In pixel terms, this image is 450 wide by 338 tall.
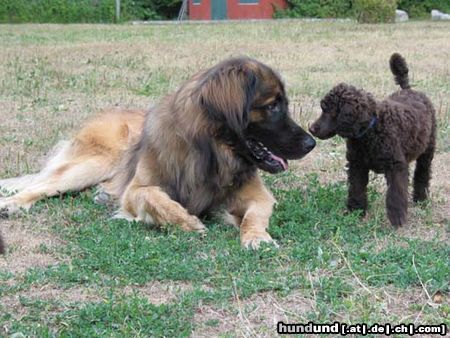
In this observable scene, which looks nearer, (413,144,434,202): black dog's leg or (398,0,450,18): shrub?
(413,144,434,202): black dog's leg

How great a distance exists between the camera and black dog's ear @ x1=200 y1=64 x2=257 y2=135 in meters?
4.71

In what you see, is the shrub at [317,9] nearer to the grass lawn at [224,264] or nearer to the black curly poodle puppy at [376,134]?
the grass lawn at [224,264]

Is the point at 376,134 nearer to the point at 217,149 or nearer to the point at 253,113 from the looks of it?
the point at 253,113

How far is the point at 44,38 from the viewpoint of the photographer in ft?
67.8

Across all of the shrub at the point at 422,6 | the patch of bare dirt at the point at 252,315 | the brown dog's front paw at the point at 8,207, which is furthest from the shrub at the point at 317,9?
the patch of bare dirt at the point at 252,315

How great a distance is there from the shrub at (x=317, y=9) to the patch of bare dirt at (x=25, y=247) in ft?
108

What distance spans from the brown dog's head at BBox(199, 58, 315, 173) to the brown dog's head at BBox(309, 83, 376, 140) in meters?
0.18

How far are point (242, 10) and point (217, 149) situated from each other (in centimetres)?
3228

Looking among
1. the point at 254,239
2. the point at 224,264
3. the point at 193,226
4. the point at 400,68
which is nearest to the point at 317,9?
the point at 400,68

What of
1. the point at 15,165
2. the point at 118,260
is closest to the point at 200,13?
the point at 15,165

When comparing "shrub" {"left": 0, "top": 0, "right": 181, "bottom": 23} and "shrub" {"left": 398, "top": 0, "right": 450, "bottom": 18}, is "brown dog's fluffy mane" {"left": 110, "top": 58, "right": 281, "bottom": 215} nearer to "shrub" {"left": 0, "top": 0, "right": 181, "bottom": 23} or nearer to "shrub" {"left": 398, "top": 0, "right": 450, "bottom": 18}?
"shrub" {"left": 0, "top": 0, "right": 181, "bottom": 23}

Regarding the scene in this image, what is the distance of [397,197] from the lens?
4770 mm

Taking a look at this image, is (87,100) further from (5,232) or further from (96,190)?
(5,232)

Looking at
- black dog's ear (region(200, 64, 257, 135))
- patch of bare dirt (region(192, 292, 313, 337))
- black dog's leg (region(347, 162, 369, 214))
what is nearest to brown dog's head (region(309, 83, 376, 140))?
black dog's leg (region(347, 162, 369, 214))
